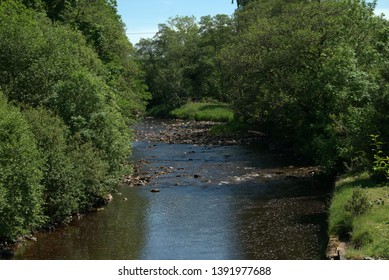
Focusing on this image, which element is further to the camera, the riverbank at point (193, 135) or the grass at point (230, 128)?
the grass at point (230, 128)

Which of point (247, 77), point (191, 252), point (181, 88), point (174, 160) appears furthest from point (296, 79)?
point (181, 88)

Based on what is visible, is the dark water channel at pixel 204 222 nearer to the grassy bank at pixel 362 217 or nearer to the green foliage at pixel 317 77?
the grassy bank at pixel 362 217

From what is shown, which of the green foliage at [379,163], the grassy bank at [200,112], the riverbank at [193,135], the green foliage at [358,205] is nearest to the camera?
the green foliage at [379,163]

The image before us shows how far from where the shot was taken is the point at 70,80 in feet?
106

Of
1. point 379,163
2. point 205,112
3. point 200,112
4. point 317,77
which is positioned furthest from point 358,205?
point 200,112

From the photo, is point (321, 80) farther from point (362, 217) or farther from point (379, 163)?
point (362, 217)

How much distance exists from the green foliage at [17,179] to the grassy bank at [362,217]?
1316cm

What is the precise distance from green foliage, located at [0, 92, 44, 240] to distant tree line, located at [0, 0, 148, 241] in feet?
0.14

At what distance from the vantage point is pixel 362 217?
67.9 ft

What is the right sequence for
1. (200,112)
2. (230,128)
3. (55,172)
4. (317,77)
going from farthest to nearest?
(200,112) → (230,128) → (317,77) → (55,172)

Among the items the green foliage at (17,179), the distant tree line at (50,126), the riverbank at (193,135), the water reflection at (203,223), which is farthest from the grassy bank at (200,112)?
the green foliage at (17,179)

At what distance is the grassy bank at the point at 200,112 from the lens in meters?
77.1

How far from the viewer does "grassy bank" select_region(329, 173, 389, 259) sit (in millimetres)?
17578

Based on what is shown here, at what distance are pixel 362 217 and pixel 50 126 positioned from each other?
651 inches
